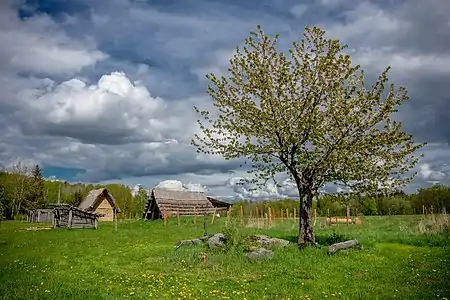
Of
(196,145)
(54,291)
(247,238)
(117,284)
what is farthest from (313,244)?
(54,291)

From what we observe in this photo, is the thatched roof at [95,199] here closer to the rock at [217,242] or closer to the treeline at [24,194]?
the treeline at [24,194]

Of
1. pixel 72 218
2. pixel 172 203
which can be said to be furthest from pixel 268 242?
pixel 172 203

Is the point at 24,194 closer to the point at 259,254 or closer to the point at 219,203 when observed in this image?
the point at 219,203

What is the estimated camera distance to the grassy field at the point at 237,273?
13617mm

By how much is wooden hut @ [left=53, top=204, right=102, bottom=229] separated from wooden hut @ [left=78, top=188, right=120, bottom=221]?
52.2 ft

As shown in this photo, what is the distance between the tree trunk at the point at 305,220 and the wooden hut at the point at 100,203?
5331cm

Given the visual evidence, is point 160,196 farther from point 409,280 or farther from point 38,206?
point 409,280

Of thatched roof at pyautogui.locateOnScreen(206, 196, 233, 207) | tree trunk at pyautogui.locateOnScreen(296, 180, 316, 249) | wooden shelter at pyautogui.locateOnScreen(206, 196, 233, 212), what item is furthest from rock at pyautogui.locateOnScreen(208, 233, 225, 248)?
thatched roof at pyautogui.locateOnScreen(206, 196, 233, 207)

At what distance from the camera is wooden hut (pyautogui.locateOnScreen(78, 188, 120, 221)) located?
73562 mm

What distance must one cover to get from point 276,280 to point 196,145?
12.2 metres

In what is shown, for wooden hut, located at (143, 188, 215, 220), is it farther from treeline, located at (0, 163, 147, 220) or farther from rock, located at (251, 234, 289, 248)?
rock, located at (251, 234, 289, 248)

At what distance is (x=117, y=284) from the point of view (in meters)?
15.6

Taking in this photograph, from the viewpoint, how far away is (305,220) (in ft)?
80.3

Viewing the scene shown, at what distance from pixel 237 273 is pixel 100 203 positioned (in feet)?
207
